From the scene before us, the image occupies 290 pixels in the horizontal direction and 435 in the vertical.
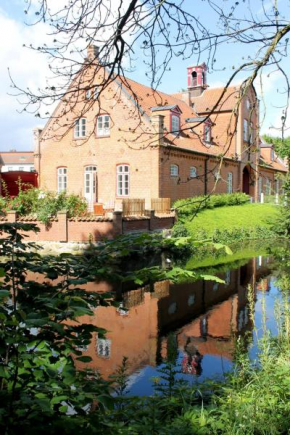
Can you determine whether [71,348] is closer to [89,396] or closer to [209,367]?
[89,396]

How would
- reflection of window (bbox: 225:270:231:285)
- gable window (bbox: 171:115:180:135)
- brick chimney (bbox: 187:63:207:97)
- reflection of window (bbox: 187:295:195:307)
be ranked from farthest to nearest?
brick chimney (bbox: 187:63:207:97) < gable window (bbox: 171:115:180:135) < reflection of window (bbox: 225:270:231:285) < reflection of window (bbox: 187:295:195:307)

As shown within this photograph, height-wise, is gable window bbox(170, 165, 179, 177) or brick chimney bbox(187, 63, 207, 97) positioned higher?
brick chimney bbox(187, 63, 207, 97)

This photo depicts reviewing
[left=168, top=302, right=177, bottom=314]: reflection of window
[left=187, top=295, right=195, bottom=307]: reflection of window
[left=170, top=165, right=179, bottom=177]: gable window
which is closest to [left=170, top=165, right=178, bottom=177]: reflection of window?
[left=170, top=165, right=179, bottom=177]: gable window

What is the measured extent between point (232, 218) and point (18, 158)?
148 ft

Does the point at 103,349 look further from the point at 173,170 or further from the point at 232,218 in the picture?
the point at 232,218

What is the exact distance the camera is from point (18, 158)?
6238cm

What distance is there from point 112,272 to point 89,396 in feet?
3.40

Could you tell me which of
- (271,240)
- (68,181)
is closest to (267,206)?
(271,240)

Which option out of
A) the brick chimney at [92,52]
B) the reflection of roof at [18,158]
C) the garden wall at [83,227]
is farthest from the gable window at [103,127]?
the reflection of roof at [18,158]

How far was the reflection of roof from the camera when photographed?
6159 cm

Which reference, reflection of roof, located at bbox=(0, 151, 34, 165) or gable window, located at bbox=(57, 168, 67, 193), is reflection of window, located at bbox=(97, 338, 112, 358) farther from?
reflection of roof, located at bbox=(0, 151, 34, 165)

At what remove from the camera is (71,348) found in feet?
7.50

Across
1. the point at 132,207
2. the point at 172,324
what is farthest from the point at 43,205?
the point at 172,324

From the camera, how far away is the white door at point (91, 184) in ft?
79.7
